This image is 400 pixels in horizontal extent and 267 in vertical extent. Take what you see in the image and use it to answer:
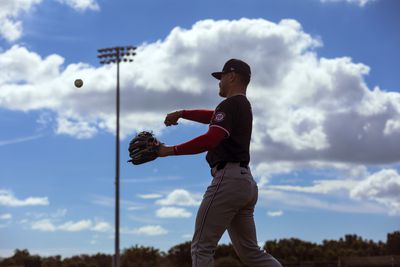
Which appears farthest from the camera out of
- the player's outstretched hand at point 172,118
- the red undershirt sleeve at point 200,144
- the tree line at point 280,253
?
the tree line at point 280,253

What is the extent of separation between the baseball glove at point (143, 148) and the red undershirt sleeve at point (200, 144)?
26cm

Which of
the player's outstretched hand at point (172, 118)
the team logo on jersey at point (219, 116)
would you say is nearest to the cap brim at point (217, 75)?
the team logo on jersey at point (219, 116)

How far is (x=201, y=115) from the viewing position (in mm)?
6688

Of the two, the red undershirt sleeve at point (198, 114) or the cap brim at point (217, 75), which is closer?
the cap brim at point (217, 75)

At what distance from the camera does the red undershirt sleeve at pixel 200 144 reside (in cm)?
532

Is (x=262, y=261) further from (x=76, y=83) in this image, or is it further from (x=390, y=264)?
(x=390, y=264)

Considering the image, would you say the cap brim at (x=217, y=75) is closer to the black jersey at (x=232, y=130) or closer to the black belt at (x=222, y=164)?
the black jersey at (x=232, y=130)

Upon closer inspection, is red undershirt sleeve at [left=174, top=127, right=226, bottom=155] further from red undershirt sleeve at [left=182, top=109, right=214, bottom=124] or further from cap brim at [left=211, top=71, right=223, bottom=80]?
red undershirt sleeve at [left=182, top=109, right=214, bottom=124]

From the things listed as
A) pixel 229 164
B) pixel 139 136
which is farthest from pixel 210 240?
pixel 139 136

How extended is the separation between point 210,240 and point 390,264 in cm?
4213

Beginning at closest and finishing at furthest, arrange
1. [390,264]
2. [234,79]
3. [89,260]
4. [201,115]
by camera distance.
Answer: [234,79] < [201,115] < [390,264] < [89,260]

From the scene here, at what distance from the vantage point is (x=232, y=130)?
5590 millimetres

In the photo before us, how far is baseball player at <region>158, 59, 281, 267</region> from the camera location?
5406 mm

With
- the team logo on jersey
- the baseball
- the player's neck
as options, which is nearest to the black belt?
the team logo on jersey
